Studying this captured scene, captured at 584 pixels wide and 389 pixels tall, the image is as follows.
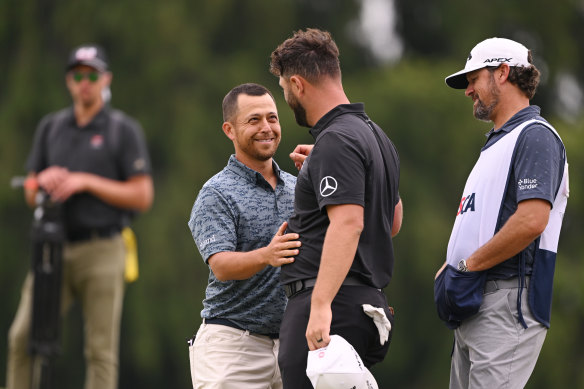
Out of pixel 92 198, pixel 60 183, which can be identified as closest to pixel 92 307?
pixel 92 198

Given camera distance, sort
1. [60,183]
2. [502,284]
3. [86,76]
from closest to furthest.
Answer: [502,284], [60,183], [86,76]

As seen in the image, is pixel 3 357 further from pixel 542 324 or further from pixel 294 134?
pixel 542 324

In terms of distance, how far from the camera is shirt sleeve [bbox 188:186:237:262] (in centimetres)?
462

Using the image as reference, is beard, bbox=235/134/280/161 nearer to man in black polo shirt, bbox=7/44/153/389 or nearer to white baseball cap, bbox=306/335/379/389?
white baseball cap, bbox=306/335/379/389

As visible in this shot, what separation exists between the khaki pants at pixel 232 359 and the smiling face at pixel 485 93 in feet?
4.60

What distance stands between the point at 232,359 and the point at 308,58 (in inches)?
55.0

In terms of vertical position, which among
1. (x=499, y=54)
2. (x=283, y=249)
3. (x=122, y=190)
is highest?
(x=499, y=54)

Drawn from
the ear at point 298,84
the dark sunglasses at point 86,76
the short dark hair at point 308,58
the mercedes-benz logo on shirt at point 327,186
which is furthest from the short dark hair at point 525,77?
the dark sunglasses at point 86,76

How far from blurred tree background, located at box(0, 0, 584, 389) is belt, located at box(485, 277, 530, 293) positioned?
431 inches

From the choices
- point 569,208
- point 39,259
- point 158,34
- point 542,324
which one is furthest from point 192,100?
point 542,324

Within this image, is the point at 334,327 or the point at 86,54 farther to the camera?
the point at 86,54

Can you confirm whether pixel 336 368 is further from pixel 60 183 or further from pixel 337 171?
pixel 60 183

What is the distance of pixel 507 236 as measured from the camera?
14.0 feet

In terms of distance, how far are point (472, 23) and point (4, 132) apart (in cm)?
759
